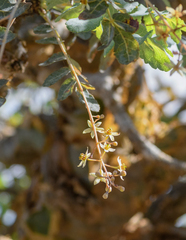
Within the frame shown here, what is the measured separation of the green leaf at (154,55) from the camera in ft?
1.26

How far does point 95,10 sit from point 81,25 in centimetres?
3

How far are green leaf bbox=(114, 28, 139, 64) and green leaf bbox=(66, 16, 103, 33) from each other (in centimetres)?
6

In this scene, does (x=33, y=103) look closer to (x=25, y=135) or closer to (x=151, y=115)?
(x=25, y=135)

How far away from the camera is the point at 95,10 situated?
1.14 ft

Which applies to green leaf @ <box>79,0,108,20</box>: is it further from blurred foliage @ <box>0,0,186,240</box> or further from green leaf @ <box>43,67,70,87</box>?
blurred foliage @ <box>0,0,186,240</box>

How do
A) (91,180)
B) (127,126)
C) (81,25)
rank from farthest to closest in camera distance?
(91,180)
(127,126)
(81,25)

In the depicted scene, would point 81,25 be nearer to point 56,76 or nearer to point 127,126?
point 56,76

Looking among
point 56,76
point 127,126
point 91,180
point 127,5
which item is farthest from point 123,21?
point 91,180

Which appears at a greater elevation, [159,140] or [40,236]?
[159,140]

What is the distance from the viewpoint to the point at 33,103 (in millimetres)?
1729

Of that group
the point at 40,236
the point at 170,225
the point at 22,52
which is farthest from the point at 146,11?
the point at 170,225

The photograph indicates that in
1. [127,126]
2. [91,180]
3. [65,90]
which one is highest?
[65,90]

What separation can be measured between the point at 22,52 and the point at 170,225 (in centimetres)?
157

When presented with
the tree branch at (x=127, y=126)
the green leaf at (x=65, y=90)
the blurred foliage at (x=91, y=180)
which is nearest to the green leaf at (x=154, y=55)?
the green leaf at (x=65, y=90)
